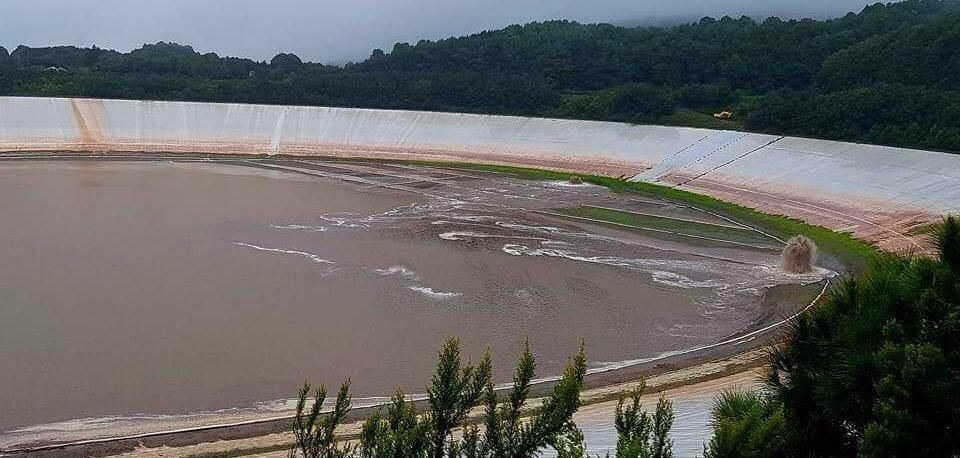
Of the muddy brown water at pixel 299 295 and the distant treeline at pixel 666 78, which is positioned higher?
the distant treeline at pixel 666 78

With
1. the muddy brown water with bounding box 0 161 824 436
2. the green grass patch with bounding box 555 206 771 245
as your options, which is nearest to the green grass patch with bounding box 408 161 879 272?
the green grass patch with bounding box 555 206 771 245

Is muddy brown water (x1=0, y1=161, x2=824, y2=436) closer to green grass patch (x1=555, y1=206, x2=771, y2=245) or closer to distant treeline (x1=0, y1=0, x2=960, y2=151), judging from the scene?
green grass patch (x1=555, y1=206, x2=771, y2=245)

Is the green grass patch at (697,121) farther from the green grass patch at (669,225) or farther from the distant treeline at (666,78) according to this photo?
the green grass patch at (669,225)

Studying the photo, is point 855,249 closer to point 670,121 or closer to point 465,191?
point 465,191

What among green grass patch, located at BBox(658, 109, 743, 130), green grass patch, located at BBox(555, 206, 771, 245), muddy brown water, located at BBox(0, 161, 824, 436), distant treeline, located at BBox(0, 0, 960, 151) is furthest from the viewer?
green grass patch, located at BBox(658, 109, 743, 130)

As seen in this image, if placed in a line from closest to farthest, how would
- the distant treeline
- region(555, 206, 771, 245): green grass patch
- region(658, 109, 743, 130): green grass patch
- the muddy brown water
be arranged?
the muddy brown water
region(555, 206, 771, 245): green grass patch
the distant treeline
region(658, 109, 743, 130): green grass patch

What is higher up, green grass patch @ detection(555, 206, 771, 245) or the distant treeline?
the distant treeline

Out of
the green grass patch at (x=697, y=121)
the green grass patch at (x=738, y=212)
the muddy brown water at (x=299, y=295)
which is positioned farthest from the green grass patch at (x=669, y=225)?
the green grass patch at (x=697, y=121)
